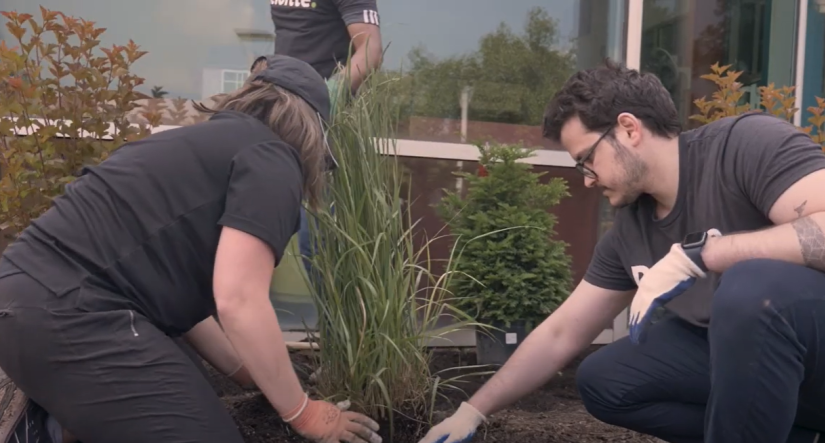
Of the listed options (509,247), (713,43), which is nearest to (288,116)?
(509,247)

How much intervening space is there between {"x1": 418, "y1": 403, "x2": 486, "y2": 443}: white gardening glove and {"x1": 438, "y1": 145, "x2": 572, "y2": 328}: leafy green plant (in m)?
0.97

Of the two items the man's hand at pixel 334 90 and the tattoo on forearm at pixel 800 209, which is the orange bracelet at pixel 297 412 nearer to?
the man's hand at pixel 334 90

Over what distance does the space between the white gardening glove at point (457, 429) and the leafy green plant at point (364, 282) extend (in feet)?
0.43

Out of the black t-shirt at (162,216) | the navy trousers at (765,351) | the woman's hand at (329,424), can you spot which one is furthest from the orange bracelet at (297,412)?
the navy trousers at (765,351)

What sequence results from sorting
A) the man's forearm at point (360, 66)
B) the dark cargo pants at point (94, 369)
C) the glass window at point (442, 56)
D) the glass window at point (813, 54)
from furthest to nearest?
the glass window at point (813, 54), the glass window at point (442, 56), the man's forearm at point (360, 66), the dark cargo pants at point (94, 369)

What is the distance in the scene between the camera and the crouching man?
156 cm

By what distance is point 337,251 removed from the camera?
204 centimetres

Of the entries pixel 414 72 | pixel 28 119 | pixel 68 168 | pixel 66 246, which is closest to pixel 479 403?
pixel 66 246

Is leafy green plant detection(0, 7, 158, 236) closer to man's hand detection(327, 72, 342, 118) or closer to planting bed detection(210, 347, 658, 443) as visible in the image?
man's hand detection(327, 72, 342, 118)

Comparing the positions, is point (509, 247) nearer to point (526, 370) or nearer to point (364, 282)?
point (526, 370)

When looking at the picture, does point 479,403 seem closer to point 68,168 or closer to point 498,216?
point 498,216

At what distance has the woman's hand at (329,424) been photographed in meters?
1.65

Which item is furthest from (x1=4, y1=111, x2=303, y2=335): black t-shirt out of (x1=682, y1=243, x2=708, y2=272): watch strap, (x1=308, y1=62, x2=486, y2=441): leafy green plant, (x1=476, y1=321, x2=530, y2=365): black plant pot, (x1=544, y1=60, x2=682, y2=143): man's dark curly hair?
(x1=476, y1=321, x2=530, y2=365): black plant pot

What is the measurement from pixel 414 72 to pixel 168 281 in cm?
270
